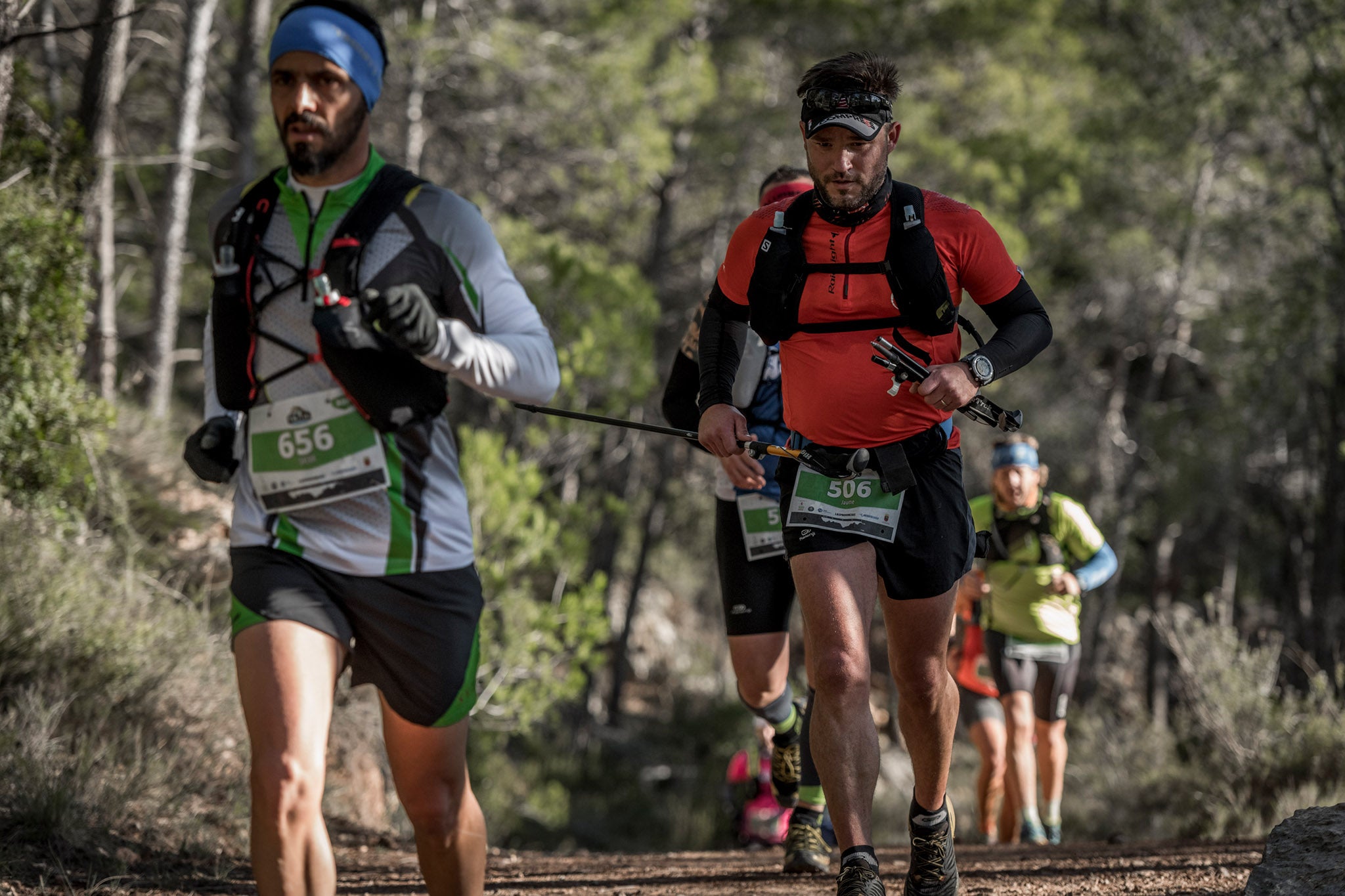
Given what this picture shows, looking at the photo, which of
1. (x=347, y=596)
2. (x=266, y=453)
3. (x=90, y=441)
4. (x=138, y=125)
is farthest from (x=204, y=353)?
(x=138, y=125)

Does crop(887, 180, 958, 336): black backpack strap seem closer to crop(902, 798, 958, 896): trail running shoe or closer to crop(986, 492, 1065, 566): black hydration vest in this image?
crop(902, 798, 958, 896): trail running shoe

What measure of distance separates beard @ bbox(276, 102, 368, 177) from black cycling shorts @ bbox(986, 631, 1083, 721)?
537 cm

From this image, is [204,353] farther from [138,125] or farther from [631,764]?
[631,764]

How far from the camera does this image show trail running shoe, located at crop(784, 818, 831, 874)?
490 cm

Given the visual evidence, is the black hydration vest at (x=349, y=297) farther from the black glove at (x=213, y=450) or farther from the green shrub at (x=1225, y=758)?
the green shrub at (x=1225, y=758)

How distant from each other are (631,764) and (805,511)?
18.3 meters

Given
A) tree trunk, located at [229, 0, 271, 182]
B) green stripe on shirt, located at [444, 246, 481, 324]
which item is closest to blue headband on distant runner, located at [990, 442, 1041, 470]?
green stripe on shirt, located at [444, 246, 481, 324]

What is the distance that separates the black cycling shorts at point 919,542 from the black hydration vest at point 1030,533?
361cm

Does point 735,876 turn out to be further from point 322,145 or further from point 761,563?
point 322,145

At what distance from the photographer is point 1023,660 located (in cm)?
728

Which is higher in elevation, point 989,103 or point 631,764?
point 989,103

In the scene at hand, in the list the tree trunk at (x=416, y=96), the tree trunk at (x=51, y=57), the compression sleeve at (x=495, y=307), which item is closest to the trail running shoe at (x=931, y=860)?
the compression sleeve at (x=495, y=307)

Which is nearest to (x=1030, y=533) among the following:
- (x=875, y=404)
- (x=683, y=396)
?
(x=683, y=396)

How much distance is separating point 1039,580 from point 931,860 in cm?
379
